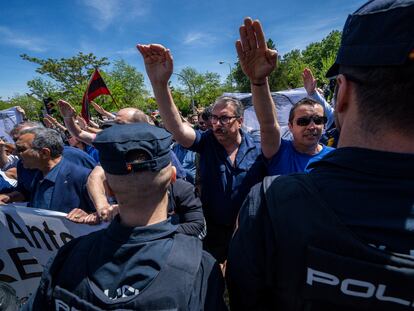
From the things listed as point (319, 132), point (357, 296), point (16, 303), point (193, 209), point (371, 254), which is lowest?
point (16, 303)

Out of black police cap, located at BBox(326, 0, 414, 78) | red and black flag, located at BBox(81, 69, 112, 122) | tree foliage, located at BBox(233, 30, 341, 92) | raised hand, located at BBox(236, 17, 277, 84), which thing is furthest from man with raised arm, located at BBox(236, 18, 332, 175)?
tree foliage, located at BBox(233, 30, 341, 92)

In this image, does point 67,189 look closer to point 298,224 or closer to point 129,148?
point 129,148

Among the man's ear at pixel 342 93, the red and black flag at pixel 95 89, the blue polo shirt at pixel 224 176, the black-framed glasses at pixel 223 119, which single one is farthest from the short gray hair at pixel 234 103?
the red and black flag at pixel 95 89

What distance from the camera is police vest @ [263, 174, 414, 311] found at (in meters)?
0.71

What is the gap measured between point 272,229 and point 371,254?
281mm

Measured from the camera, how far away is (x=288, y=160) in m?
2.47

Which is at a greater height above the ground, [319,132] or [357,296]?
[319,132]

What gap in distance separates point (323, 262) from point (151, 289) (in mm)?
648

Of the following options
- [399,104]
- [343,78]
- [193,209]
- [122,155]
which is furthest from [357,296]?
[193,209]

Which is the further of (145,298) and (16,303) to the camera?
(16,303)

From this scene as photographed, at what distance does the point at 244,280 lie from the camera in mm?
967

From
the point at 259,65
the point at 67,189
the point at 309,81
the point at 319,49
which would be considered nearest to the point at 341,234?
the point at 259,65

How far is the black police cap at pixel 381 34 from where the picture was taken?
2.34 ft

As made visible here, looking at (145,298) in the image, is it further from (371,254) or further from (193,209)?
(193,209)
